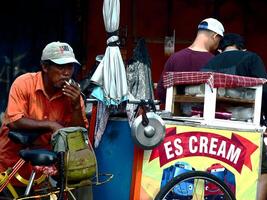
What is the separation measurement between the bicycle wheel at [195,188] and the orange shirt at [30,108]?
0.92 meters

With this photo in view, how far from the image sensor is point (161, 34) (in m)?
8.24

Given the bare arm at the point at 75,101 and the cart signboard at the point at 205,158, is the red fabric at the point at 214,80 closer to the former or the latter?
the cart signboard at the point at 205,158

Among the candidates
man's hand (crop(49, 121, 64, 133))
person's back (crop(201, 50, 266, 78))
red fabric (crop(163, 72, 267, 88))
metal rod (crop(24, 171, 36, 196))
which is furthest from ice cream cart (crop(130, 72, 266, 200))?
metal rod (crop(24, 171, 36, 196))

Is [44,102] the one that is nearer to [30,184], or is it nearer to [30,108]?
[30,108]

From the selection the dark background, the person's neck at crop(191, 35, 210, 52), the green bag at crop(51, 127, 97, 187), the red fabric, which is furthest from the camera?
the dark background

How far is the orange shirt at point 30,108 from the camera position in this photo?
443cm

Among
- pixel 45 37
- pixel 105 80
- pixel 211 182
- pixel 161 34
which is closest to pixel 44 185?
pixel 105 80

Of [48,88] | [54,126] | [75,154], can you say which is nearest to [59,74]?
[48,88]

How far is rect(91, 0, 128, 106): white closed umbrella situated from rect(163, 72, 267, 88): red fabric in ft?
1.63

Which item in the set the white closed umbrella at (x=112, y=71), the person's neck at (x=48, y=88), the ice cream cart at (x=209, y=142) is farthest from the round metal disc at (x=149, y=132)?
the person's neck at (x=48, y=88)

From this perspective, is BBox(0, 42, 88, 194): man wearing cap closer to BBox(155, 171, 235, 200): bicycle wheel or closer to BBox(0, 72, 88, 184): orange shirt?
BBox(0, 72, 88, 184): orange shirt

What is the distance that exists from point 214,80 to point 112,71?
2.58ft

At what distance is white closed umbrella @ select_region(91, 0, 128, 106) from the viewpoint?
4602 mm

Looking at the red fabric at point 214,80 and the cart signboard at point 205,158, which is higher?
the red fabric at point 214,80
